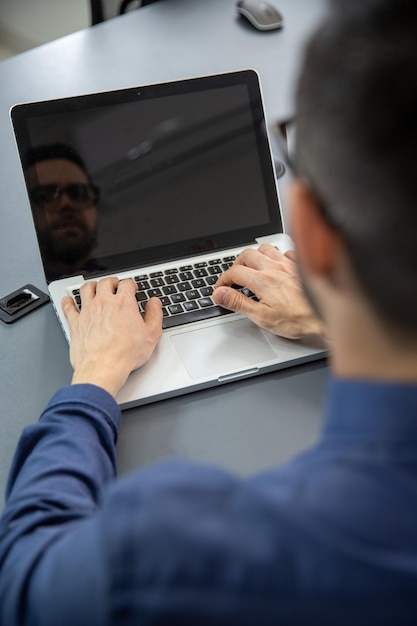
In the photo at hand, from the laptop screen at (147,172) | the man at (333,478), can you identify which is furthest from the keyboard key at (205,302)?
the man at (333,478)

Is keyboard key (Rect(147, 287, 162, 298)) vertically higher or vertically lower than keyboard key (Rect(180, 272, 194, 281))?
lower

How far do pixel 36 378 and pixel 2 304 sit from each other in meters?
0.17

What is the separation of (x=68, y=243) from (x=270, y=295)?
1.01 ft

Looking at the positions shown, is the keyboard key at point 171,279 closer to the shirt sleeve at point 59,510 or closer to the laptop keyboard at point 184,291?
the laptop keyboard at point 184,291

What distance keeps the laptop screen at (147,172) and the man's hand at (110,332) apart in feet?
0.28

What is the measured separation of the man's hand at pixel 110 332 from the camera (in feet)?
3.04

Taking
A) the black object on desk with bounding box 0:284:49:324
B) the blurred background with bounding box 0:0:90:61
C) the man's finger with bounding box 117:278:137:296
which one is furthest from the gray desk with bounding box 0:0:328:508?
the blurred background with bounding box 0:0:90:61

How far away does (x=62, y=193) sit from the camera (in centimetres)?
108

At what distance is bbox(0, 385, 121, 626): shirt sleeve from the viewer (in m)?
0.55

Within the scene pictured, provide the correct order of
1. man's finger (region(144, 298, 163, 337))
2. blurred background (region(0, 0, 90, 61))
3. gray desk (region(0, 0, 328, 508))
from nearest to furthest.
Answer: gray desk (region(0, 0, 328, 508)), man's finger (region(144, 298, 163, 337)), blurred background (region(0, 0, 90, 61))

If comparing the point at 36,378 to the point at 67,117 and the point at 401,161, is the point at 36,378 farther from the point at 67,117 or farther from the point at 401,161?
the point at 401,161

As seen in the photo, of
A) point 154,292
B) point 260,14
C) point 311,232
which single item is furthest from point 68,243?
point 260,14

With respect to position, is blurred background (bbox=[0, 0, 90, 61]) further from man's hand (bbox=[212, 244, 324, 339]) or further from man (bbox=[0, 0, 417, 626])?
man (bbox=[0, 0, 417, 626])

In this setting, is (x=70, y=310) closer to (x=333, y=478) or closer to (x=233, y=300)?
(x=233, y=300)
